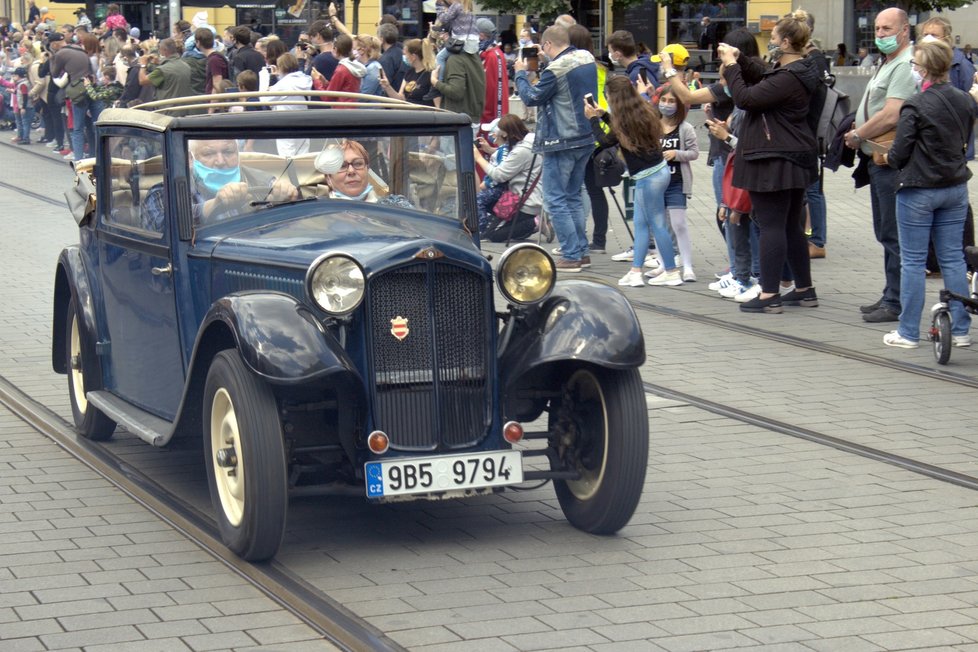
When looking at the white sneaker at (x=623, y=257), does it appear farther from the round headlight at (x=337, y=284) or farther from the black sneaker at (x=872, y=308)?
the round headlight at (x=337, y=284)

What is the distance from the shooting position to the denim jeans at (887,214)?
1028cm

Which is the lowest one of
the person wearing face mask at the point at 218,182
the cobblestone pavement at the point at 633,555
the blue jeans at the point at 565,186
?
the cobblestone pavement at the point at 633,555

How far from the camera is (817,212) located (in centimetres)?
1297

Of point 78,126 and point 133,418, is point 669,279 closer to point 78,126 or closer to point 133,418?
point 133,418

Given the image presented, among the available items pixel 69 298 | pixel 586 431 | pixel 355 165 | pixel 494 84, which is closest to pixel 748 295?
pixel 494 84

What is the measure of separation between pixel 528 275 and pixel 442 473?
85 cm

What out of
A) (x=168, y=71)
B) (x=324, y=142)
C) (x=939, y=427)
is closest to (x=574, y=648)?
(x=324, y=142)

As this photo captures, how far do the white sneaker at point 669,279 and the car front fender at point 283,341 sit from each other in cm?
712

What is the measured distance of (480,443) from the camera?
5.61 m

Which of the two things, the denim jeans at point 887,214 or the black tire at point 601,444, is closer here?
the black tire at point 601,444

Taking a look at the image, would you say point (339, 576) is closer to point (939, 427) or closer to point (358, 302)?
point (358, 302)

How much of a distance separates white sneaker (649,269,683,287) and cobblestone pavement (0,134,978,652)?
374 cm

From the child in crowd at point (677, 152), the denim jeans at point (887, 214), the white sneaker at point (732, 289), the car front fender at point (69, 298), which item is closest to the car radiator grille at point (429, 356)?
the car front fender at point (69, 298)

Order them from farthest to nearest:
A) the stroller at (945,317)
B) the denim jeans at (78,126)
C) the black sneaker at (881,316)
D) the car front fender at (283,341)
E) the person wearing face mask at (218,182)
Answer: the denim jeans at (78,126)
the black sneaker at (881,316)
the stroller at (945,317)
the person wearing face mask at (218,182)
the car front fender at (283,341)
